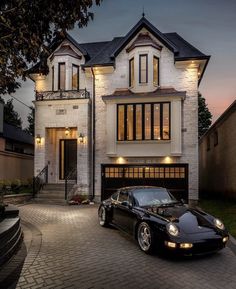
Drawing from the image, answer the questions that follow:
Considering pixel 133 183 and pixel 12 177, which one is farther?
pixel 12 177

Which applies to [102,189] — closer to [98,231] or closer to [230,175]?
[230,175]

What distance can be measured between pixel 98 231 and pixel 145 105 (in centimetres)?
1039

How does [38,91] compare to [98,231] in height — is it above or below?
above

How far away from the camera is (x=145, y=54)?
18156 mm

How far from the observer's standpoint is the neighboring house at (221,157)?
16.4 meters

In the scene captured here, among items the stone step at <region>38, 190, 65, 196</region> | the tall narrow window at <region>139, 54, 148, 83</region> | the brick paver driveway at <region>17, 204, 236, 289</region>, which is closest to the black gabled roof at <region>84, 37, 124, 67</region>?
the tall narrow window at <region>139, 54, 148, 83</region>

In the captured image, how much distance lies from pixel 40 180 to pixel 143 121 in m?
7.33

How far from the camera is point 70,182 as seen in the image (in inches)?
730

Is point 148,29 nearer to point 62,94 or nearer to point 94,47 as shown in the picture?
point 94,47

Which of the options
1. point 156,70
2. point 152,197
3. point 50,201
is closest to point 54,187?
point 50,201

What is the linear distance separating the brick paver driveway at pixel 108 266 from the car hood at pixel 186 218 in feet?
2.11

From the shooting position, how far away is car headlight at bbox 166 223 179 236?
619cm

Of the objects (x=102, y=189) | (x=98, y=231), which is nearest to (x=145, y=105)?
(x=102, y=189)

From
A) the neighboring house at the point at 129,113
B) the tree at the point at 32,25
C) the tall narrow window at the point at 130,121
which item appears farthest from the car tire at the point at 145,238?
the tall narrow window at the point at 130,121
